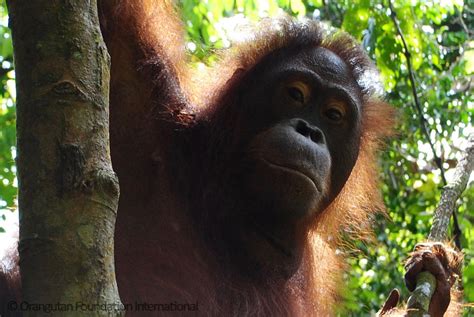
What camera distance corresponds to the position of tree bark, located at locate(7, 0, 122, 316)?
6.47ft

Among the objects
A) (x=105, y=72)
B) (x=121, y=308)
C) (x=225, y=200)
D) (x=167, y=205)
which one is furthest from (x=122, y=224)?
(x=121, y=308)

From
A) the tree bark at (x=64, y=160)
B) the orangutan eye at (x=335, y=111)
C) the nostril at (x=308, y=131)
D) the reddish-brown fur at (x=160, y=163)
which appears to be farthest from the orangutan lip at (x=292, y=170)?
the tree bark at (x=64, y=160)

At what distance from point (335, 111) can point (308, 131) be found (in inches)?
17.4

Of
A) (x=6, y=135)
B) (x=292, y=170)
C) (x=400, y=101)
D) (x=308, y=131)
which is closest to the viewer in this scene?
(x=292, y=170)

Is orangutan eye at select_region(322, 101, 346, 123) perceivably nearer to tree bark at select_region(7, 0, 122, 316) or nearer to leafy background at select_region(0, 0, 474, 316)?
leafy background at select_region(0, 0, 474, 316)

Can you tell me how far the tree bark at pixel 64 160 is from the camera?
1973 millimetres

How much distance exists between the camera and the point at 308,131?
4270 millimetres

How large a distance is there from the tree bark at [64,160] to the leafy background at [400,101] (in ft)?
11.6

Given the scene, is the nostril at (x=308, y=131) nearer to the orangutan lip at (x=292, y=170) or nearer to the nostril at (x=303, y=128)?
the nostril at (x=303, y=128)

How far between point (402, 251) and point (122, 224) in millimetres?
6195

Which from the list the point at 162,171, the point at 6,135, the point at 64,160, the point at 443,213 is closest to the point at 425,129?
the point at 443,213

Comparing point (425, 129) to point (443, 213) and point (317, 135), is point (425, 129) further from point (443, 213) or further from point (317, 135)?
point (443, 213)

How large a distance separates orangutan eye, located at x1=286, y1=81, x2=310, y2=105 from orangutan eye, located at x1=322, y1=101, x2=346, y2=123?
14cm

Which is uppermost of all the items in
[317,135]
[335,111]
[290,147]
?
[335,111]
